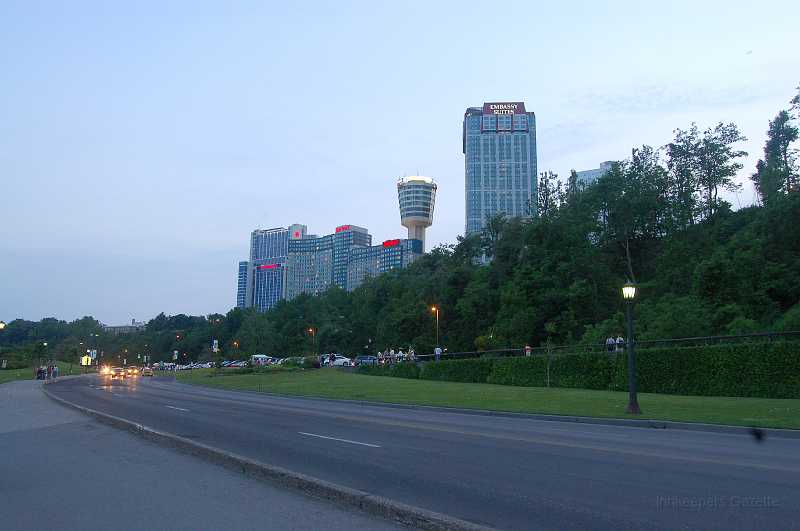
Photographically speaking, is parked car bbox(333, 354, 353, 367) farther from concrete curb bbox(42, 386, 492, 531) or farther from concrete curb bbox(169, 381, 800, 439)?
concrete curb bbox(42, 386, 492, 531)

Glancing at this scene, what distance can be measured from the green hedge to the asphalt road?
1141 centimetres

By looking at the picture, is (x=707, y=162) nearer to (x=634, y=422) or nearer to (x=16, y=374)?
(x=634, y=422)

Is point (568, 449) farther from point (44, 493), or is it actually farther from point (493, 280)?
point (493, 280)

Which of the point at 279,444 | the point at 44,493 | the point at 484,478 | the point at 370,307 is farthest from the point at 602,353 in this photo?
the point at 370,307

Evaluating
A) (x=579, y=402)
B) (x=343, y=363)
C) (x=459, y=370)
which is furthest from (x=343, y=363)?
(x=579, y=402)

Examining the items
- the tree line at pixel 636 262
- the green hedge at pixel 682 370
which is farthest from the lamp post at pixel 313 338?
the green hedge at pixel 682 370

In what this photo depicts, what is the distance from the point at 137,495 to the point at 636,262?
62.1 meters

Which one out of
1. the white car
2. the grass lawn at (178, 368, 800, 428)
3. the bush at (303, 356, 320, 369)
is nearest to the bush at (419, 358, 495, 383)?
the grass lawn at (178, 368, 800, 428)

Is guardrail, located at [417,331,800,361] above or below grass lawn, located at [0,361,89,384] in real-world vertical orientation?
above

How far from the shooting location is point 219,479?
33.5 ft

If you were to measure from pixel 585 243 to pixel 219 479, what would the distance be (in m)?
57.1

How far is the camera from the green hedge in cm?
2717

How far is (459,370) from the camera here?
47.6 m

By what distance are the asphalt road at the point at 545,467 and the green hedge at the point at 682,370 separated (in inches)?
449
